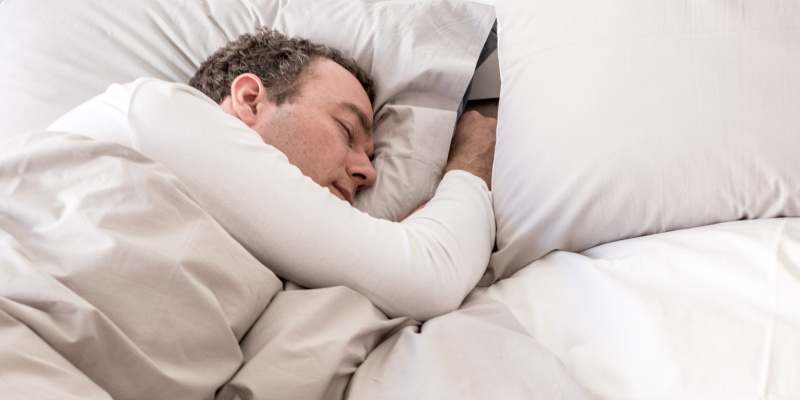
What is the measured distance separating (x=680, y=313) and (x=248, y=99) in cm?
81

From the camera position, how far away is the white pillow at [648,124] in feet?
3.08

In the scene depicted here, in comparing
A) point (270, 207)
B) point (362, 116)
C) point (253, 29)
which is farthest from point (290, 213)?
point (253, 29)

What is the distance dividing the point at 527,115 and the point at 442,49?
0.33m

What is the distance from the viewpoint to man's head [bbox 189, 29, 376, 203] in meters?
1.14

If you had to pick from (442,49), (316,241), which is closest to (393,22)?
(442,49)

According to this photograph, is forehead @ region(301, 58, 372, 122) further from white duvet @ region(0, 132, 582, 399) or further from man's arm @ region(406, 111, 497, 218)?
white duvet @ region(0, 132, 582, 399)

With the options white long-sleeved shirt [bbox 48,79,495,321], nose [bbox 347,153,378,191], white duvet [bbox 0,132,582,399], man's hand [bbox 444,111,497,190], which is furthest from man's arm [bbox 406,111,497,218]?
white duvet [bbox 0,132,582,399]

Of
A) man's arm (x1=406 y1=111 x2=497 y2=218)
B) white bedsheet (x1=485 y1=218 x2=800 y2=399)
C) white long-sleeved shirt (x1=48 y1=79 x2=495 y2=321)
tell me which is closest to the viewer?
white bedsheet (x1=485 y1=218 x2=800 y2=399)

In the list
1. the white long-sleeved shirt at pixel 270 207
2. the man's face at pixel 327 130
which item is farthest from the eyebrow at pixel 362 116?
the white long-sleeved shirt at pixel 270 207

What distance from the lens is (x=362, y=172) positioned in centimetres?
116

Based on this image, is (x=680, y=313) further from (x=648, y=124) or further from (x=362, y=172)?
(x=362, y=172)

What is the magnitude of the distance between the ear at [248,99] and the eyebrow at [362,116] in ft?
0.45

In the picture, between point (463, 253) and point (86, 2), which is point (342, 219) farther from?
point (86, 2)

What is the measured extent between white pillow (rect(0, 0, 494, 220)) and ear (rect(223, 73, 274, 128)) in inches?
7.0
